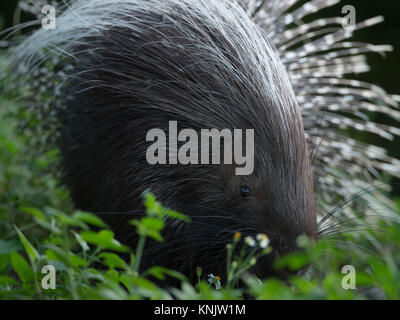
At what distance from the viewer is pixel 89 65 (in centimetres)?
229

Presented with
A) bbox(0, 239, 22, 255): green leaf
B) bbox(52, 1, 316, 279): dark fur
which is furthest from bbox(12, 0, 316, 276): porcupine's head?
bbox(0, 239, 22, 255): green leaf

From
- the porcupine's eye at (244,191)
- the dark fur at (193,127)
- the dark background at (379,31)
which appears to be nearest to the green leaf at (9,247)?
the dark fur at (193,127)

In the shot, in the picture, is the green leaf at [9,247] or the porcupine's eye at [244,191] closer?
the green leaf at [9,247]

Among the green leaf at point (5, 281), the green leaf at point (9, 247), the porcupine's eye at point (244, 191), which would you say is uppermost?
the porcupine's eye at point (244, 191)

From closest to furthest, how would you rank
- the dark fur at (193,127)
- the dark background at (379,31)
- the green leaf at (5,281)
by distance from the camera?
the green leaf at (5,281) → the dark fur at (193,127) → the dark background at (379,31)

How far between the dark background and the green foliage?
6.87 ft

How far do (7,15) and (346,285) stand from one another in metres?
4.24

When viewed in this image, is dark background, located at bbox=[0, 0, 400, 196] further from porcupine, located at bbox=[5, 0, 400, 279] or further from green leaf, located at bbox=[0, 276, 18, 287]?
green leaf, located at bbox=[0, 276, 18, 287]

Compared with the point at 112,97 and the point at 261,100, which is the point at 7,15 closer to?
the point at 112,97

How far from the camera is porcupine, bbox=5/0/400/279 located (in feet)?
6.53

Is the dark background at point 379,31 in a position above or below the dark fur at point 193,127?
above

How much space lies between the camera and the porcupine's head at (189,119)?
1987 millimetres

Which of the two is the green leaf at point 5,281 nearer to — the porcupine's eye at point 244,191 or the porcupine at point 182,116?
the porcupine at point 182,116
